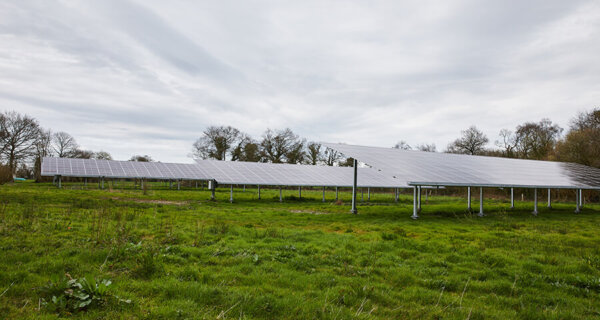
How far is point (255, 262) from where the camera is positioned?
241 inches

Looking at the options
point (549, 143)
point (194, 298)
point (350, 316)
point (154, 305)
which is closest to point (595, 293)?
point (350, 316)

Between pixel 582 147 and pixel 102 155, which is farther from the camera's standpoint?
pixel 102 155

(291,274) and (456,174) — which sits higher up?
(456,174)

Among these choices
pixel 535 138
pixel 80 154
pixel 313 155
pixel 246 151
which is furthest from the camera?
pixel 80 154

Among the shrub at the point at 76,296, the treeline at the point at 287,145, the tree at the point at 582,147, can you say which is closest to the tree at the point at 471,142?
the treeline at the point at 287,145

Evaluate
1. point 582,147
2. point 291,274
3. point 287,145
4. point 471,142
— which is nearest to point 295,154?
point 287,145

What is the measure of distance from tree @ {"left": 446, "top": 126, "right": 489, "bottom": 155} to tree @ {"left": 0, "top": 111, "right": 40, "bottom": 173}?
60.0 meters

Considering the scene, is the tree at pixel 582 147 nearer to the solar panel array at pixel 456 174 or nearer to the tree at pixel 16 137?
the solar panel array at pixel 456 174

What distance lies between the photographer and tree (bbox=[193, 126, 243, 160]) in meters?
55.0

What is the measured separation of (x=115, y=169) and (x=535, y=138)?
1957 inches

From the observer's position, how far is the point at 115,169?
38.3m

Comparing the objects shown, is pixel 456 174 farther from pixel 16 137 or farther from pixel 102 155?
pixel 102 155

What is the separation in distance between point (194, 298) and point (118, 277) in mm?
1433

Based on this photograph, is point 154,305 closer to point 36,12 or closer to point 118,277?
point 118,277
